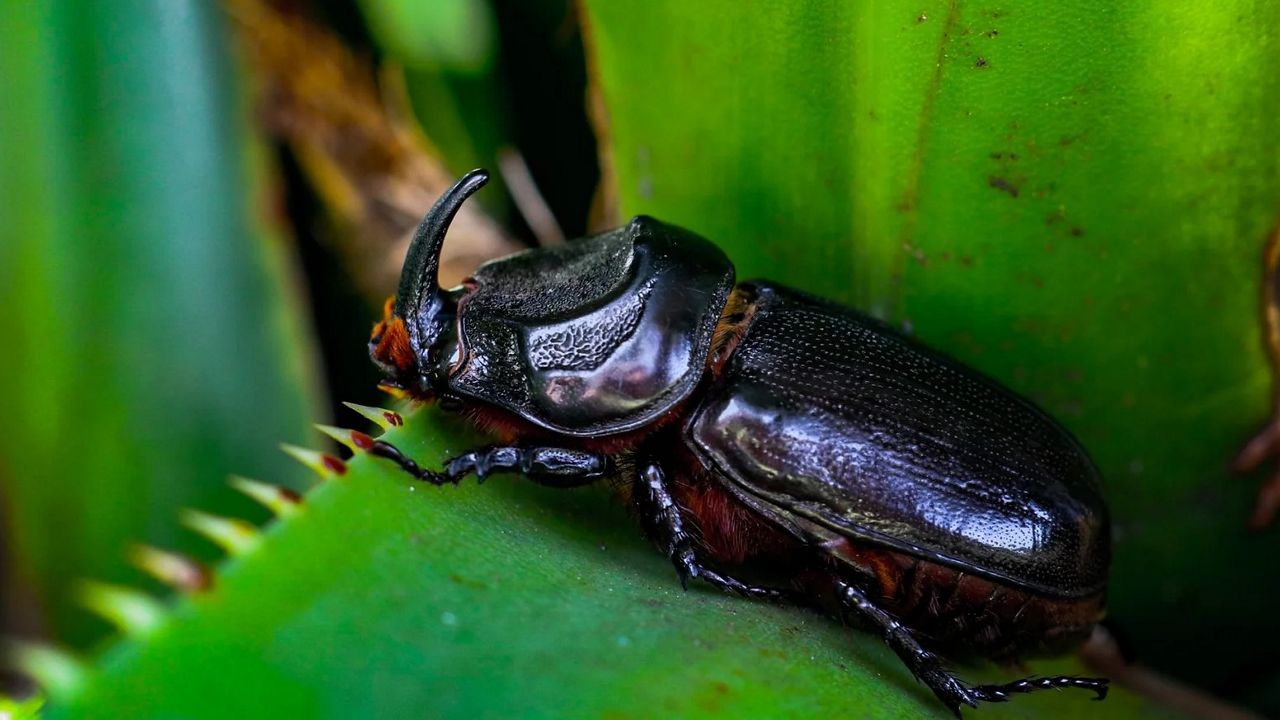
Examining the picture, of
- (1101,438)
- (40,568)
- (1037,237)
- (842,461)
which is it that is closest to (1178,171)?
(1037,237)

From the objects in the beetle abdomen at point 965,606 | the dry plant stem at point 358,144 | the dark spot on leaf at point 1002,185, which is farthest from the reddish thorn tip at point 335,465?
the dry plant stem at point 358,144

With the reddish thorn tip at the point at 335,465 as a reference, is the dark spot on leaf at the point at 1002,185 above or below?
above

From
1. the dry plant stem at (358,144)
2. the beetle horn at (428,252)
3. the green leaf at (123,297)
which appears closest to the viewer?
the beetle horn at (428,252)

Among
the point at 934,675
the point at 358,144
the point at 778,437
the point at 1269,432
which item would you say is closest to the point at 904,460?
the point at 778,437

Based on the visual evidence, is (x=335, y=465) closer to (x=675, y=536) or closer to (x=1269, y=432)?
(x=675, y=536)

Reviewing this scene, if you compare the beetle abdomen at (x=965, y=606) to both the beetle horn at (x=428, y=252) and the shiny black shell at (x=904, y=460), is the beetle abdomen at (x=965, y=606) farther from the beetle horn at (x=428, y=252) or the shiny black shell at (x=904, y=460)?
the beetle horn at (x=428, y=252)

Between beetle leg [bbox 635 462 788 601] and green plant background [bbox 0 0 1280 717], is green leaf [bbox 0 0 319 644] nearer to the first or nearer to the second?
green plant background [bbox 0 0 1280 717]

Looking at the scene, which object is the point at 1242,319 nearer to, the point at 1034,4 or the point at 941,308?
the point at 941,308
